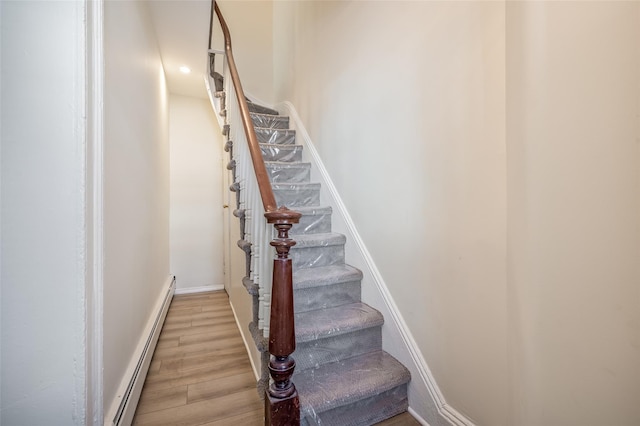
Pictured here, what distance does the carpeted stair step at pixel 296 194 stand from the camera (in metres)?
2.18

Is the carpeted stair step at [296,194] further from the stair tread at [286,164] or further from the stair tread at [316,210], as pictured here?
the stair tread at [286,164]

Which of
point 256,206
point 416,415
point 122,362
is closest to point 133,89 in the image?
point 256,206

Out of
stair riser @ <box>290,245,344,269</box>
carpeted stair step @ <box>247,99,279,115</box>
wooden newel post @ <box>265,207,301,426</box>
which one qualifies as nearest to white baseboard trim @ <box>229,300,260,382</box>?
stair riser @ <box>290,245,344,269</box>

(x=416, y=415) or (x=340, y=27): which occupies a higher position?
(x=340, y=27)

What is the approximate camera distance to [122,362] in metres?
1.28

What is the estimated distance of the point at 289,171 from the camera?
96.8 inches

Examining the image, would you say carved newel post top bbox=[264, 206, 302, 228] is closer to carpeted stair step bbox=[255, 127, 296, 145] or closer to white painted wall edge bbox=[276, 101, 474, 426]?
white painted wall edge bbox=[276, 101, 474, 426]

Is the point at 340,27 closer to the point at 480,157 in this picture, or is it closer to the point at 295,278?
the point at 480,157

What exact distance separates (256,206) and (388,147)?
2.75 ft

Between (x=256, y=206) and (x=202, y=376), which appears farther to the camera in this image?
(x=202, y=376)

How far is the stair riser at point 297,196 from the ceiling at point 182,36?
1.66m

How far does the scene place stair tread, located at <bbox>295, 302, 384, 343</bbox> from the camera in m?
1.34

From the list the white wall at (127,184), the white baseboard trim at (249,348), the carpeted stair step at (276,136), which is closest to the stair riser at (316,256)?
the white baseboard trim at (249,348)

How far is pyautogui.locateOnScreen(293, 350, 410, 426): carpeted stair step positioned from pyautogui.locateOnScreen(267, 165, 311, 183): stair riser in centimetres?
160
